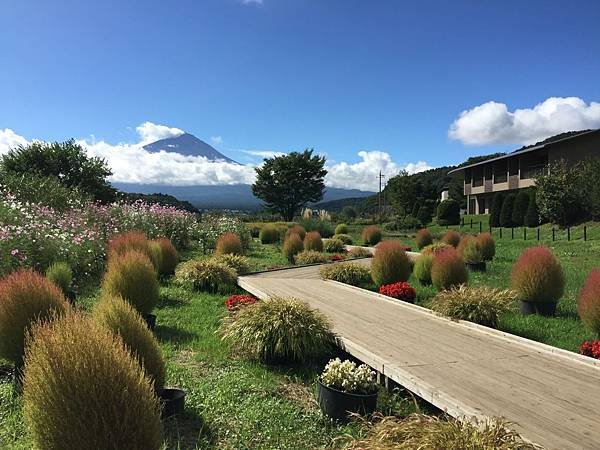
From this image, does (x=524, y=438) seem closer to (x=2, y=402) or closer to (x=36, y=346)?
(x=36, y=346)

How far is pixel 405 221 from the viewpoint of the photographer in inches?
1427

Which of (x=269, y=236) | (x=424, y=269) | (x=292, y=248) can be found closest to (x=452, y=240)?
(x=292, y=248)

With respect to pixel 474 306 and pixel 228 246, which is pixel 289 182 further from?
pixel 474 306

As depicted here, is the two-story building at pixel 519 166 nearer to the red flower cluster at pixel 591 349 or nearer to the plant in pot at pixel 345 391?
the red flower cluster at pixel 591 349

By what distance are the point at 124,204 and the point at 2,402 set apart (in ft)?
43.0

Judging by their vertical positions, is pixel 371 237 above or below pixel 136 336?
below

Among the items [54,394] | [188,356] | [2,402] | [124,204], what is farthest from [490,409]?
[124,204]

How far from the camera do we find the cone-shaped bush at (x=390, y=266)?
32.9 ft

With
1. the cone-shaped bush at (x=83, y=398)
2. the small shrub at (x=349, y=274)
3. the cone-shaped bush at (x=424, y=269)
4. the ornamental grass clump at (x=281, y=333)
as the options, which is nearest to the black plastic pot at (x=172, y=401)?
the cone-shaped bush at (x=83, y=398)

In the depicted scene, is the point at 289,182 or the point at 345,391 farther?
the point at 289,182

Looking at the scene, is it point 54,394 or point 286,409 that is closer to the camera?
point 54,394

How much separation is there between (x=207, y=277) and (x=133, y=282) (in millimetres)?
3390

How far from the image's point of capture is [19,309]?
466 centimetres

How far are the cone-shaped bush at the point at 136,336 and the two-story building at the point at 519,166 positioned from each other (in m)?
30.1
